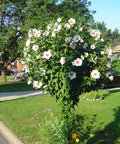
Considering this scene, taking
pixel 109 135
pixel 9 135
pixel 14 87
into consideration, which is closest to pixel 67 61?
pixel 109 135

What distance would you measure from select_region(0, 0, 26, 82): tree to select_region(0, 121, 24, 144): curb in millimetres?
13341

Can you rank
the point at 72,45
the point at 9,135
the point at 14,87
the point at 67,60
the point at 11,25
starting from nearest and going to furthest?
the point at 67,60 < the point at 72,45 < the point at 9,135 < the point at 14,87 < the point at 11,25

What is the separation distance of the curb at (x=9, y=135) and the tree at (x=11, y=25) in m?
13.3

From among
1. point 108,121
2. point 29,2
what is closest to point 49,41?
point 108,121

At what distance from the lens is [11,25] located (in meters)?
20.6

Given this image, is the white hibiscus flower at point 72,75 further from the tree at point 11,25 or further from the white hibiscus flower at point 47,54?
the tree at point 11,25

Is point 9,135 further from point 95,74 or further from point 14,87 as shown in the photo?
point 14,87

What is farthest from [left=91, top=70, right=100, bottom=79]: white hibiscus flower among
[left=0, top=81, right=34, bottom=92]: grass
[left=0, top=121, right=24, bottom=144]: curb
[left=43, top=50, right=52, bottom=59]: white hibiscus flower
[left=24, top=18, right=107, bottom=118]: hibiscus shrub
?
[left=0, top=81, right=34, bottom=92]: grass

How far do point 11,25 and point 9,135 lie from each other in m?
16.6

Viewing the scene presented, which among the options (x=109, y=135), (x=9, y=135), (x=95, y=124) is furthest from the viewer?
(x=95, y=124)

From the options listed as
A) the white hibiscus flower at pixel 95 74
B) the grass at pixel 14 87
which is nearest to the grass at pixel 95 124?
the white hibiscus flower at pixel 95 74

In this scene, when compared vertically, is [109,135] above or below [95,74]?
below

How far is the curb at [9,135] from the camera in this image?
16.6ft

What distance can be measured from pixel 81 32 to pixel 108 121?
307 cm
